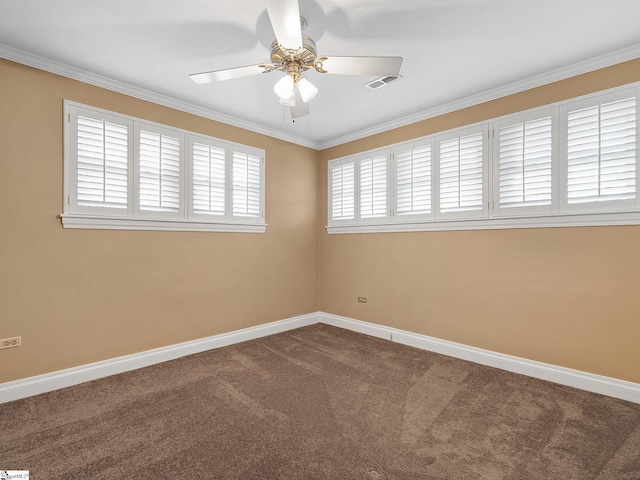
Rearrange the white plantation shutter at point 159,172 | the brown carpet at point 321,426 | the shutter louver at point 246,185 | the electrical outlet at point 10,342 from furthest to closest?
the shutter louver at point 246,185
the white plantation shutter at point 159,172
the electrical outlet at point 10,342
the brown carpet at point 321,426

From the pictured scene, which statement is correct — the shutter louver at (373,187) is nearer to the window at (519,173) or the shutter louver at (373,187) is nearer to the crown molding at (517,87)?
the window at (519,173)

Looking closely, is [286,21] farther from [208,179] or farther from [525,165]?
[525,165]

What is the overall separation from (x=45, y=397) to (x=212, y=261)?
185cm

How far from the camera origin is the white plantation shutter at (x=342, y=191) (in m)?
4.59

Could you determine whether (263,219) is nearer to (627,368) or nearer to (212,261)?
(212,261)

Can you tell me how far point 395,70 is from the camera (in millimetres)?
2043

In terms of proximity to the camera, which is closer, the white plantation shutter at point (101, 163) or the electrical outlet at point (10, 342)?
the electrical outlet at point (10, 342)

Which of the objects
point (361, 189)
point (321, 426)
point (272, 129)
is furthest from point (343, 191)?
point (321, 426)

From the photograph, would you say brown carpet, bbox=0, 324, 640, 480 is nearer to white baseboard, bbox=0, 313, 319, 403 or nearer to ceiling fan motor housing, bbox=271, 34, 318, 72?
white baseboard, bbox=0, 313, 319, 403

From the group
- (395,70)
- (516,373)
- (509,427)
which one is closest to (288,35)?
(395,70)

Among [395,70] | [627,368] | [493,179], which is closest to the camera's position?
[395,70]

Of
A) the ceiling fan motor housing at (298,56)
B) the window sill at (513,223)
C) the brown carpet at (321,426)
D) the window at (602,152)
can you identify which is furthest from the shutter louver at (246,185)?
the window at (602,152)

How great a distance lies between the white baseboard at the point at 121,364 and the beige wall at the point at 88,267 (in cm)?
6

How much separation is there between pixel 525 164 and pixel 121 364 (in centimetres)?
436
